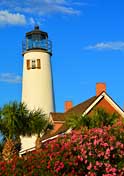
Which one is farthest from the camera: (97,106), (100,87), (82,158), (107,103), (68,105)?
(68,105)

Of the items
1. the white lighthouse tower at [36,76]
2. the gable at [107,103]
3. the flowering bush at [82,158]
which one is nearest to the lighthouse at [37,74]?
the white lighthouse tower at [36,76]

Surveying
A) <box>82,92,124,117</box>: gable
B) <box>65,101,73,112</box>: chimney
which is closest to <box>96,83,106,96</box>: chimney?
<box>82,92,124,117</box>: gable

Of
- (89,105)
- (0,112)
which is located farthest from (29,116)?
(89,105)

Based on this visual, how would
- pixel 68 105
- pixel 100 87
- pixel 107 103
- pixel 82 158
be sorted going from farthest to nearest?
pixel 68 105 → pixel 100 87 → pixel 107 103 → pixel 82 158

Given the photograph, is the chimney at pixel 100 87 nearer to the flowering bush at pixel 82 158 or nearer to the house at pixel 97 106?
the house at pixel 97 106

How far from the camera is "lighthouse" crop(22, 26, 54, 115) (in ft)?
173

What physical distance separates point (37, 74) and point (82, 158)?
3800 centimetres

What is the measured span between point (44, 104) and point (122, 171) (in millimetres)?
36952

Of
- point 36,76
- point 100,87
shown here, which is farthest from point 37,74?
point 100,87

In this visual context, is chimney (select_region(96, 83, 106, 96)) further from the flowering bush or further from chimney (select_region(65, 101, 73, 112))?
the flowering bush

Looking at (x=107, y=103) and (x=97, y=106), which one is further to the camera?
(x=107, y=103)

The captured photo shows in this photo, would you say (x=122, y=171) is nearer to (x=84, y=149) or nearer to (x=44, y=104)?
(x=84, y=149)

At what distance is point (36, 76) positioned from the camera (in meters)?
53.6

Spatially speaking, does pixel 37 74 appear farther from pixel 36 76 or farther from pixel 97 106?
pixel 97 106
